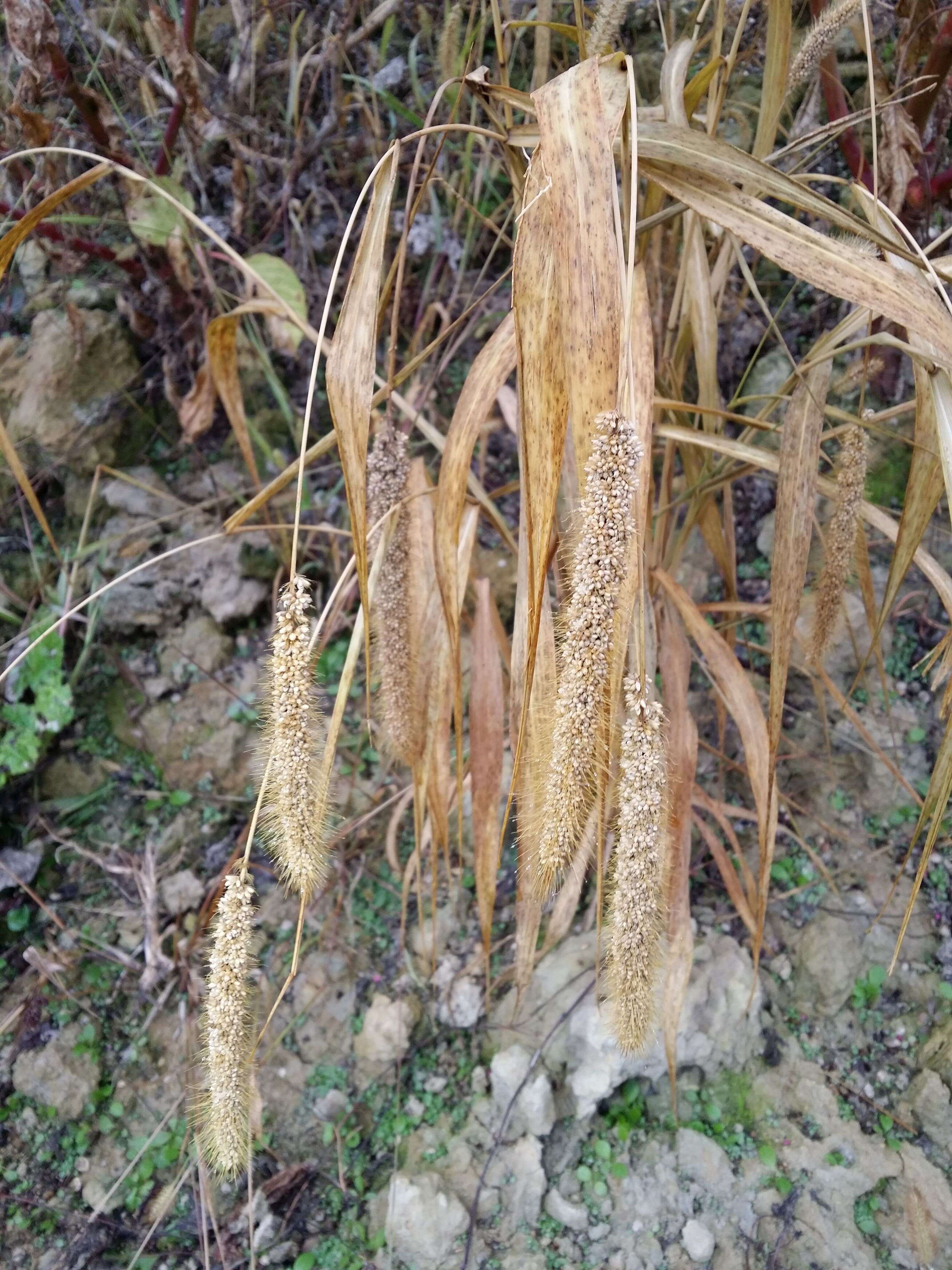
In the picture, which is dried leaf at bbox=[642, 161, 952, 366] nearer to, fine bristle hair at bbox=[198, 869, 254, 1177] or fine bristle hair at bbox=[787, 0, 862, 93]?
fine bristle hair at bbox=[787, 0, 862, 93]

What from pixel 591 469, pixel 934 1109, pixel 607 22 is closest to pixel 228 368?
pixel 607 22

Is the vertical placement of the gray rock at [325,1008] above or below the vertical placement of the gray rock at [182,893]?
below

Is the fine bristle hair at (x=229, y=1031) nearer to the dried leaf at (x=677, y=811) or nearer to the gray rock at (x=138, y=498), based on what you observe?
the dried leaf at (x=677, y=811)

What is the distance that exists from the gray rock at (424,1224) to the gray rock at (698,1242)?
31 cm

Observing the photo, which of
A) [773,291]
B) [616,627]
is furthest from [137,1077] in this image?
[773,291]

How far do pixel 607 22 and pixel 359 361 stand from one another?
0.58 m

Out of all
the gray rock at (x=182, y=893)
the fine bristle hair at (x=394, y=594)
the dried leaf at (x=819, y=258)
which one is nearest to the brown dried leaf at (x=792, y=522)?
the dried leaf at (x=819, y=258)

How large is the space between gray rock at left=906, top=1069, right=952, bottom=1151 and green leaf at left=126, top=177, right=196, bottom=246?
1.88m

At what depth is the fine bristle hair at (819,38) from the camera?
106 cm

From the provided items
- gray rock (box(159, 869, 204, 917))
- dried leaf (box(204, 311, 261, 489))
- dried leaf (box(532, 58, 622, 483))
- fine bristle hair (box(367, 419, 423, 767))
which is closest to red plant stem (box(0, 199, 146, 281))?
dried leaf (box(204, 311, 261, 489))

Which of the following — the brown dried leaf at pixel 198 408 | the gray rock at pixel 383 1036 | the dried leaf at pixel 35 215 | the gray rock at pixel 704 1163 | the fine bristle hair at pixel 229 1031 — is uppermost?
the dried leaf at pixel 35 215

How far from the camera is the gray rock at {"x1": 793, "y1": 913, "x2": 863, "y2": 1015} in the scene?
1389 mm

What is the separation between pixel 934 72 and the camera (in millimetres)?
1426

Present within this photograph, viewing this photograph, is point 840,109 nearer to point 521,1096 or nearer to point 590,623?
point 590,623
